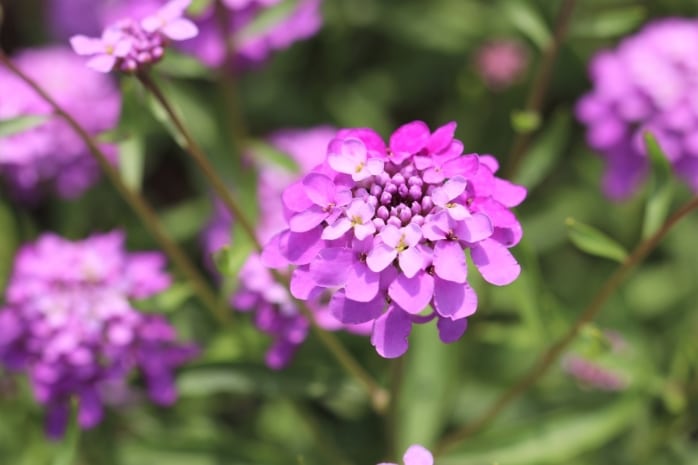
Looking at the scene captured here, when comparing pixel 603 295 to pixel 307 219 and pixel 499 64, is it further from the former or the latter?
pixel 499 64

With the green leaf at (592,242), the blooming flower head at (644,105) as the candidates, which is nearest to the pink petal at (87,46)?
the green leaf at (592,242)

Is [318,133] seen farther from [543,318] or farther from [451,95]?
[543,318]

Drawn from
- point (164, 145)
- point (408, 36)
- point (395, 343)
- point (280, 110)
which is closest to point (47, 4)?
point (164, 145)

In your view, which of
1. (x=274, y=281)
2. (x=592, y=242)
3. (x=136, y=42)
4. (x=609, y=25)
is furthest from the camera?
(x=609, y=25)

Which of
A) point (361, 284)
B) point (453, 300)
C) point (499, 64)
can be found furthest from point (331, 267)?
point (499, 64)

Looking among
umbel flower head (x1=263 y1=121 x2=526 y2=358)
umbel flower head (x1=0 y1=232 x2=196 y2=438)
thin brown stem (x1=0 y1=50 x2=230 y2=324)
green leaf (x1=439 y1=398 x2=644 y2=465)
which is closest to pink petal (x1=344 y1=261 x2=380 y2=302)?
umbel flower head (x1=263 y1=121 x2=526 y2=358)

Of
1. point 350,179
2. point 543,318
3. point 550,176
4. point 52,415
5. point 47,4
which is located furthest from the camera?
point 47,4

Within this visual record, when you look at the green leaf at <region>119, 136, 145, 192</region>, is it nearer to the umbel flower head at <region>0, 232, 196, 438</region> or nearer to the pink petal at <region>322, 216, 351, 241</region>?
the umbel flower head at <region>0, 232, 196, 438</region>
